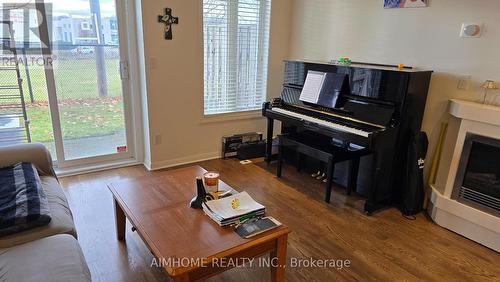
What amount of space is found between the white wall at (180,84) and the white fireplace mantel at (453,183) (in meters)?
2.26

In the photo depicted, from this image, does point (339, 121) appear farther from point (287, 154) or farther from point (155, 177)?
point (155, 177)

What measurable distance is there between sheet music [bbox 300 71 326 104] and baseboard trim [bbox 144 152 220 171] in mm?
1336

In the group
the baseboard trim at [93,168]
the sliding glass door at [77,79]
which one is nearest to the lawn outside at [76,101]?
the sliding glass door at [77,79]

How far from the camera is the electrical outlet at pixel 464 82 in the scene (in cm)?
253

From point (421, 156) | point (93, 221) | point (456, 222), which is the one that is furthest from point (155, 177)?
point (456, 222)

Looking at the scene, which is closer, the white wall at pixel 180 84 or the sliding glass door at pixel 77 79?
the sliding glass door at pixel 77 79

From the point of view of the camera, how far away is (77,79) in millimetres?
3299

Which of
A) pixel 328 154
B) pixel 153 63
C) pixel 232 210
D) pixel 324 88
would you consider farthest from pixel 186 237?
pixel 153 63

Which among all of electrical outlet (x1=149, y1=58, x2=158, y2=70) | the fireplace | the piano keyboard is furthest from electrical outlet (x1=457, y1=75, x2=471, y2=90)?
electrical outlet (x1=149, y1=58, x2=158, y2=70)

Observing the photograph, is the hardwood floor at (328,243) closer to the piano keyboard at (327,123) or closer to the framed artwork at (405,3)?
the piano keyboard at (327,123)

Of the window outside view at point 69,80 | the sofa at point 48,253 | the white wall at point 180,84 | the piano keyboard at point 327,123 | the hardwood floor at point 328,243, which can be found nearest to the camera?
the sofa at point 48,253

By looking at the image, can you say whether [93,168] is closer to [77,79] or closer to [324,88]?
[77,79]

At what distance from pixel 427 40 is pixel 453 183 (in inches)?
47.4

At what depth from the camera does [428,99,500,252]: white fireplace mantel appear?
2.29 m
